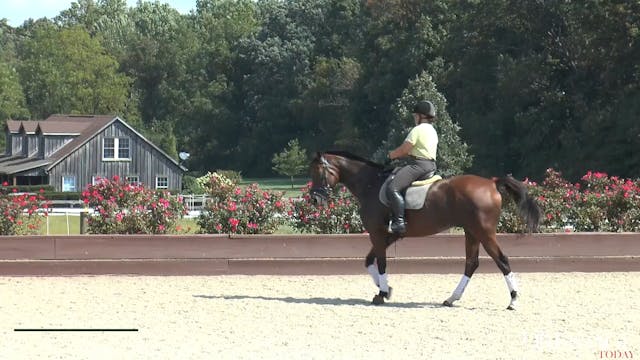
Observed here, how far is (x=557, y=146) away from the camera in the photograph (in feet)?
184

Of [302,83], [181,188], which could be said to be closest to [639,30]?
[181,188]

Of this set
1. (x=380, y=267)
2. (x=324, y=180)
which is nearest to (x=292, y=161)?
(x=324, y=180)

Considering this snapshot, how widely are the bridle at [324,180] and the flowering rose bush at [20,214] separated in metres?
5.40

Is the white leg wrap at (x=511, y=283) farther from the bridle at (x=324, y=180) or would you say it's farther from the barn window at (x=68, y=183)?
the barn window at (x=68, y=183)

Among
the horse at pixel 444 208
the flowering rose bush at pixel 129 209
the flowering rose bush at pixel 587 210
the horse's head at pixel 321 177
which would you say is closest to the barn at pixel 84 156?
the flowering rose bush at pixel 129 209

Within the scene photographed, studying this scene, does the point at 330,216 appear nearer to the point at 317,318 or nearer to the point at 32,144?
the point at 317,318

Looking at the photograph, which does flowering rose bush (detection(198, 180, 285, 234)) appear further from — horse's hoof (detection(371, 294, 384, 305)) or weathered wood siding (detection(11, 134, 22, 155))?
weathered wood siding (detection(11, 134, 22, 155))

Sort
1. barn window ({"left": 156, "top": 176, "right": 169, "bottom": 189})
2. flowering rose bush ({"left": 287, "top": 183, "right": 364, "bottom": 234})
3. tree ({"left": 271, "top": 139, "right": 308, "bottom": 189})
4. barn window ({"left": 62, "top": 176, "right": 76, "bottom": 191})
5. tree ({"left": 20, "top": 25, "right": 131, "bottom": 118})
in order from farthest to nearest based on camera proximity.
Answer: tree ({"left": 20, "top": 25, "right": 131, "bottom": 118}) < tree ({"left": 271, "top": 139, "right": 308, "bottom": 189}) < barn window ({"left": 156, "top": 176, "right": 169, "bottom": 189}) < barn window ({"left": 62, "top": 176, "right": 76, "bottom": 191}) < flowering rose bush ({"left": 287, "top": 183, "right": 364, "bottom": 234})

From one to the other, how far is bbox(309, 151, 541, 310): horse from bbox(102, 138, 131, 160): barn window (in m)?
57.1

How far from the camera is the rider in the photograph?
39.3ft

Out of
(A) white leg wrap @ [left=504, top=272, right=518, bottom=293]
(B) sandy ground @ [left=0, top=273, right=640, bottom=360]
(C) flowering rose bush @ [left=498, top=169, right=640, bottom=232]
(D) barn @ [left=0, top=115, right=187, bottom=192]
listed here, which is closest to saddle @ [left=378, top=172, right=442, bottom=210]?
(B) sandy ground @ [left=0, top=273, right=640, bottom=360]

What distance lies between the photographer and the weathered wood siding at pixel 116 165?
2621 inches

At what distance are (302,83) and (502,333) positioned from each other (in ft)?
289

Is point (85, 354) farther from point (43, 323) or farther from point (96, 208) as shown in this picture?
point (96, 208)
